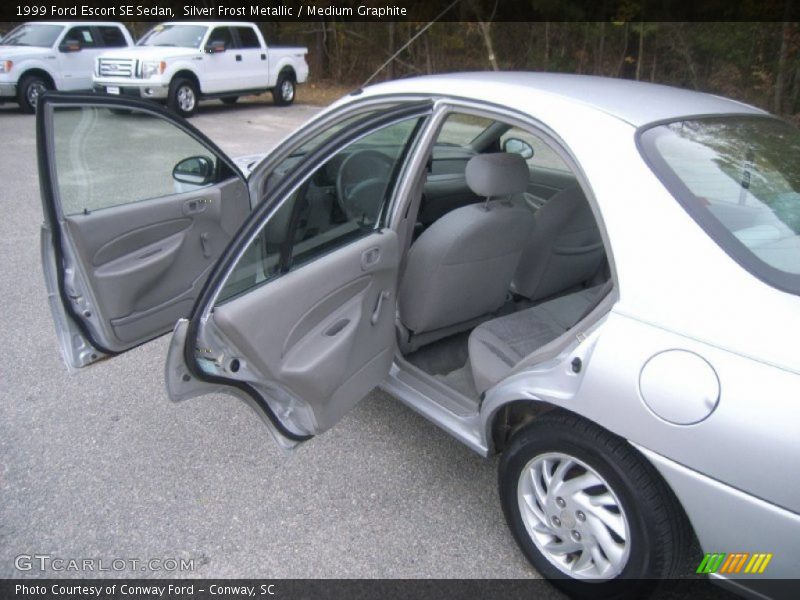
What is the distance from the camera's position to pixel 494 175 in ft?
8.23

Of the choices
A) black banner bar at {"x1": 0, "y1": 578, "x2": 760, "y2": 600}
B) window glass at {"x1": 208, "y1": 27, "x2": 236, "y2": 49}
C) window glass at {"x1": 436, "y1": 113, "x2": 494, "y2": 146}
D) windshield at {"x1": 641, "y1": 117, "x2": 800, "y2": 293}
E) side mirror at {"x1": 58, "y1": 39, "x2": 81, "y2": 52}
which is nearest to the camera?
windshield at {"x1": 641, "y1": 117, "x2": 800, "y2": 293}

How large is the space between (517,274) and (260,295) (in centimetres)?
162

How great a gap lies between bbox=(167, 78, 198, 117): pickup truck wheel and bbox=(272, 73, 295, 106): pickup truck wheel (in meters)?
2.64

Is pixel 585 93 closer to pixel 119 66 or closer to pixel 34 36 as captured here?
pixel 119 66

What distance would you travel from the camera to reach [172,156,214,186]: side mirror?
121 inches

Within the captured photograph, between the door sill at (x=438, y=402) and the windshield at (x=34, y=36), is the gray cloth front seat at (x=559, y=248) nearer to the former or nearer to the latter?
the door sill at (x=438, y=402)

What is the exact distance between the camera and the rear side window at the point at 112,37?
43.5 ft

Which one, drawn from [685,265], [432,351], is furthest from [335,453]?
[685,265]

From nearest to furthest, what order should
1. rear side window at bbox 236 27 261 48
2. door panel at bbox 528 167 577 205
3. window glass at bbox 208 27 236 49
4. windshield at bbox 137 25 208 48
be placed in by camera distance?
door panel at bbox 528 167 577 205 < windshield at bbox 137 25 208 48 < window glass at bbox 208 27 236 49 < rear side window at bbox 236 27 261 48

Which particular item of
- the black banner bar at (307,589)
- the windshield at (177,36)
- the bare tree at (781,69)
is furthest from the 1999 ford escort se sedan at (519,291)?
the windshield at (177,36)

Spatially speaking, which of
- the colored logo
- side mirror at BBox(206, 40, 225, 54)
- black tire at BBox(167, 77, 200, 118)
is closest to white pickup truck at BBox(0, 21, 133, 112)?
black tire at BBox(167, 77, 200, 118)

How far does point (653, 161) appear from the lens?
187 cm
